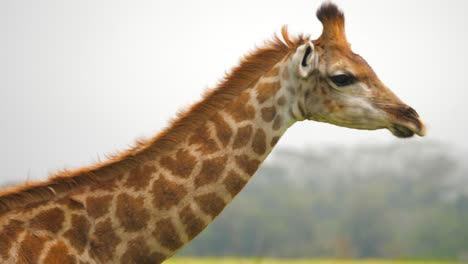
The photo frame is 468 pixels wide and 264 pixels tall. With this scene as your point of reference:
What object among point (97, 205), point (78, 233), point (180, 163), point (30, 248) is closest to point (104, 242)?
point (78, 233)

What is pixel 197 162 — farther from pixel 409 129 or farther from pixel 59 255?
pixel 409 129

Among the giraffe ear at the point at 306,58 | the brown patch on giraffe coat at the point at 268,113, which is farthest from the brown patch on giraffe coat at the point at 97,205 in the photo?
the giraffe ear at the point at 306,58

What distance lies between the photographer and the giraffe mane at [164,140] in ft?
29.4

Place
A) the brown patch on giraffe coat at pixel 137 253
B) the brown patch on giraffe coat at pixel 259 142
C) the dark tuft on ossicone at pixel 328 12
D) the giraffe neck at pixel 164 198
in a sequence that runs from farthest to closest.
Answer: the dark tuft on ossicone at pixel 328 12 → the brown patch on giraffe coat at pixel 259 142 → the brown patch on giraffe coat at pixel 137 253 → the giraffe neck at pixel 164 198

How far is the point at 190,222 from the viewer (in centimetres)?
930

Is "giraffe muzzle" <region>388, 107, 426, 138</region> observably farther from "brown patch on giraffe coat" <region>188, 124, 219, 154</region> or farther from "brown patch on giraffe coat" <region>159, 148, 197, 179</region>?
"brown patch on giraffe coat" <region>159, 148, 197, 179</region>

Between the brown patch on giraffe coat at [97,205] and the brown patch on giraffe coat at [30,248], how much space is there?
579mm

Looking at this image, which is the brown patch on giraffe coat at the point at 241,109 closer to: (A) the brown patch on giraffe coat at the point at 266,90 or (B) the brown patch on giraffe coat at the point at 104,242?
(A) the brown patch on giraffe coat at the point at 266,90

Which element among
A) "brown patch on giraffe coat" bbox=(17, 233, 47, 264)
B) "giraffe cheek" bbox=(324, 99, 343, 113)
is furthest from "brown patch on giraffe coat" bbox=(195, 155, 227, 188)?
"brown patch on giraffe coat" bbox=(17, 233, 47, 264)

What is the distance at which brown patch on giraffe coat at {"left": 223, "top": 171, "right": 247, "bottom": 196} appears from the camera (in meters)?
9.51

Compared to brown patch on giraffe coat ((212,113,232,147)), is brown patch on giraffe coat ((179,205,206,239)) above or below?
below

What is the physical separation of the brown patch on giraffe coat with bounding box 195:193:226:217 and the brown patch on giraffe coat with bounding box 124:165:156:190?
1.85 ft

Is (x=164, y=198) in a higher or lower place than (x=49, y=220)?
higher

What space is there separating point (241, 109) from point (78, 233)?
7.60 ft
